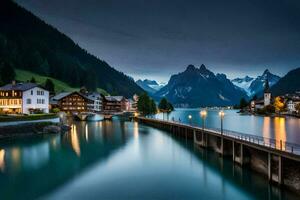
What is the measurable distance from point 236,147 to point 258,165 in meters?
6.67

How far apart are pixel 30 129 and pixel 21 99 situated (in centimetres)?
1950

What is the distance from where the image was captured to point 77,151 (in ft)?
182

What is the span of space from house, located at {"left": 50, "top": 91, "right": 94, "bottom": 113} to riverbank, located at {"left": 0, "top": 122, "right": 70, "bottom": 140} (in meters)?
65.5

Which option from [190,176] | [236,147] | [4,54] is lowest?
[190,176]

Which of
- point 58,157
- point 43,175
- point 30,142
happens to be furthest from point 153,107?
point 43,175

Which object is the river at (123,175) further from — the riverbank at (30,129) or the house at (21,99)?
the house at (21,99)

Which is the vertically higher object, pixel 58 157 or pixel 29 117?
pixel 29 117

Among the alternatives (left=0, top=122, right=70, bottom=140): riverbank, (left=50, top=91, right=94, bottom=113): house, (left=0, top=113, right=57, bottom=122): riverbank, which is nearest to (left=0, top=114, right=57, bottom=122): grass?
(left=0, top=113, right=57, bottom=122): riverbank

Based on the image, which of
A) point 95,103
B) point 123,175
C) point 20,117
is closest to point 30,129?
point 20,117

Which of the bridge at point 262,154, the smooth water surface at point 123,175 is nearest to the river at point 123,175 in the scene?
the smooth water surface at point 123,175

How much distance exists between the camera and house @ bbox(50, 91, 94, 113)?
498ft

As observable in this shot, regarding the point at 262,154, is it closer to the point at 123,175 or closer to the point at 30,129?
the point at 123,175

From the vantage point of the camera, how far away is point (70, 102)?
6161 inches

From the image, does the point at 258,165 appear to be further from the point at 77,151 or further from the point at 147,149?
the point at 77,151
